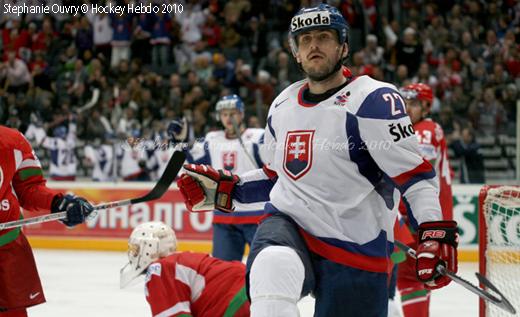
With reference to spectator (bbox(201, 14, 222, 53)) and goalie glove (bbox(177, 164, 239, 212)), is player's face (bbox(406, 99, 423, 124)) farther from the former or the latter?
spectator (bbox(201, 14, 222, 53))

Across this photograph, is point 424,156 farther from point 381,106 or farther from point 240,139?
point 381,106

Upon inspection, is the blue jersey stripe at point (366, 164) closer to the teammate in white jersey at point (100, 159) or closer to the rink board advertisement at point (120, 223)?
the rink board advertisement at point (120, 223)

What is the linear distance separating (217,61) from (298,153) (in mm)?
9569

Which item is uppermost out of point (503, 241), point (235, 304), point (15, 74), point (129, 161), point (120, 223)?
point (15, 74)

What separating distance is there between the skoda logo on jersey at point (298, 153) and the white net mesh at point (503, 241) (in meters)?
1.66

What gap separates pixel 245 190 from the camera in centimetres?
297

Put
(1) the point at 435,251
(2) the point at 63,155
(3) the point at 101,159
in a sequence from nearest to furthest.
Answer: (1) the point at 435,251 < (3) the point at 101,159 < (2) the point at 63,155

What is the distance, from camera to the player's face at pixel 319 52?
2.71 metres

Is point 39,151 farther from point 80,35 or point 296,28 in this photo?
point 296,28

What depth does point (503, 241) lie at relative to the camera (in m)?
4.27

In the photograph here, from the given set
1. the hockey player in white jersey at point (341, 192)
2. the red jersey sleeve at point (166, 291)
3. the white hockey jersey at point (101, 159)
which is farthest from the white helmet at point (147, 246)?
the white hockey jersey at point (101, 159)

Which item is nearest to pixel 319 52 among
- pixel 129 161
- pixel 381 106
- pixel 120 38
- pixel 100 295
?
pixel 381 106

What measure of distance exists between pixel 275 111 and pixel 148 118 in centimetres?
833

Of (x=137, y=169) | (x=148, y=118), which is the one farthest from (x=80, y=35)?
(x=137, y=169)
